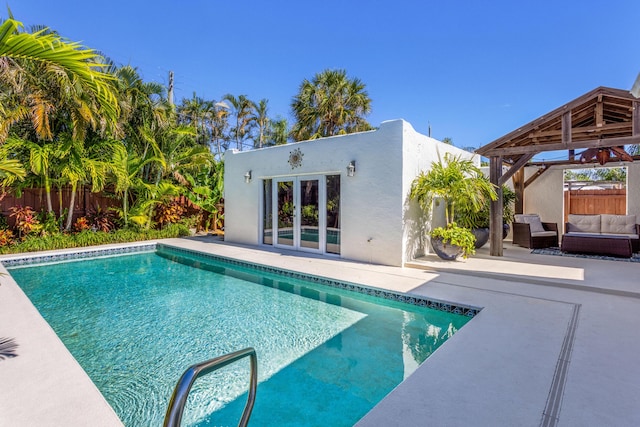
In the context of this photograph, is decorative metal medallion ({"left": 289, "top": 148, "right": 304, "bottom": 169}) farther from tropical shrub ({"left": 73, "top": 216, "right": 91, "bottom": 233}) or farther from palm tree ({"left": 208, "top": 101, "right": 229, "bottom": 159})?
palm tree ({"left": 208, "top": 101, "right": 229, "bottom": 159})

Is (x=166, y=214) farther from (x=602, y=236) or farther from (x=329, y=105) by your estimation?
(x=602, y=236)

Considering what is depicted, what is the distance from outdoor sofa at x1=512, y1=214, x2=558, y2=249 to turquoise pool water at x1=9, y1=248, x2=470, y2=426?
6512 mm

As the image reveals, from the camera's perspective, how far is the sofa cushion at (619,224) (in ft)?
31.7

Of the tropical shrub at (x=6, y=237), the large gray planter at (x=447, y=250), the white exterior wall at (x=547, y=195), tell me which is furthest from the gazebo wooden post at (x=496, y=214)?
the tropical shrub at (x=6, y=237)

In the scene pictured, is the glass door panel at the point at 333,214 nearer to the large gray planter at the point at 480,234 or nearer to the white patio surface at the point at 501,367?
the white patio surface at the point at 501,367

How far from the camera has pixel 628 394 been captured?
2.85 m

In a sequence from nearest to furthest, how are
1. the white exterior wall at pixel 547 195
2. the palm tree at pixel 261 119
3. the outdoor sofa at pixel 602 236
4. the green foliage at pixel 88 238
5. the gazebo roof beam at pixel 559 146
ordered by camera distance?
the gazebo roof beam at pixel 559 146, the outdoor sofa at pixel 602 236, the green foliage at pixel 88 238, the white exterior wall at pixel 547 195, the palm tree at pixel 261 119

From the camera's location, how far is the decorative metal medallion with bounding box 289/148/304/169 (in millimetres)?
10137

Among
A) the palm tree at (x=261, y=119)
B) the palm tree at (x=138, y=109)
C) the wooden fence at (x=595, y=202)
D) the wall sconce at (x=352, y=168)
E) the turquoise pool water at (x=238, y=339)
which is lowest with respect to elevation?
the turquoise pool water at (x=238, y=339)

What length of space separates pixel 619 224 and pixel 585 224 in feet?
2.59

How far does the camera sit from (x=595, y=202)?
13188mm

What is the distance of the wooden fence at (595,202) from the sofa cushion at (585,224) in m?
3.07

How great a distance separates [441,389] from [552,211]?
39.4 ft

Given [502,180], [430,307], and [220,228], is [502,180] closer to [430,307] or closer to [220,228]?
[430,307]
